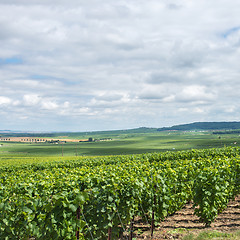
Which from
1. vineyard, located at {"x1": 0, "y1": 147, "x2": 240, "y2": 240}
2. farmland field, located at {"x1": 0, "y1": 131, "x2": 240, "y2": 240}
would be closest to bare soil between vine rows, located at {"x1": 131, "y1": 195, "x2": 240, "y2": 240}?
farmland field, located at {"x1": 0, "y1": 131, "x2": 240, "y2": 240}

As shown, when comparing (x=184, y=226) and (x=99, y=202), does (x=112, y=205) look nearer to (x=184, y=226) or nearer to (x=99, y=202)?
(x=99, y=202)

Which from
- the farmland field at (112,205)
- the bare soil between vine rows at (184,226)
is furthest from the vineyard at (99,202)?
the bare soil between vine rows at (184,226)

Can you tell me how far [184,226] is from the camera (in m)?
11.5

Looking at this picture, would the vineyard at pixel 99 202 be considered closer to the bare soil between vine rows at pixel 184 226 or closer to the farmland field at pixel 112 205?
the farmland field at pixel 112 205

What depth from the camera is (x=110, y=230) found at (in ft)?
28.1

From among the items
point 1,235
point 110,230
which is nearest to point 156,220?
point 110,230

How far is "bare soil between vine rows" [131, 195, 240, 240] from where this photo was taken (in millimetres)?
10375

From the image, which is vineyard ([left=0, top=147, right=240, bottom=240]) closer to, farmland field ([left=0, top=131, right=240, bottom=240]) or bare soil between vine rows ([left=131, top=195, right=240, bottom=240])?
farmland field ([left=0, top=131, right=240, bottom=240])

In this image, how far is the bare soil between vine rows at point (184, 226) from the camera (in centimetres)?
1038

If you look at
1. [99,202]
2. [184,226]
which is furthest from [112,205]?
[184,226]

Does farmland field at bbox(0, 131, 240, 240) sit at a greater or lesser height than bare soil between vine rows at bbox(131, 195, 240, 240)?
greater

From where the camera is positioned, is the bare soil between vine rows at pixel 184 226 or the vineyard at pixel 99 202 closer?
the vineyard at pixel 99 202

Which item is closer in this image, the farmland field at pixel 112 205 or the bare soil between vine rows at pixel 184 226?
the farmland field at pixel 112 205

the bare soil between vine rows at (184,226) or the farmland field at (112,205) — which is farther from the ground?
the farmland field at (112,205)
